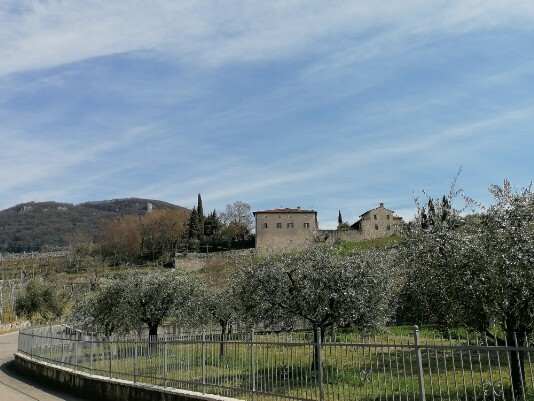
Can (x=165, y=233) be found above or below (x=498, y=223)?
above

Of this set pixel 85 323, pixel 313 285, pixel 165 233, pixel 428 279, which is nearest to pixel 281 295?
pixel 313 285

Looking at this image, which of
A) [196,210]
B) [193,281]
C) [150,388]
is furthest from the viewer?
[196,210]

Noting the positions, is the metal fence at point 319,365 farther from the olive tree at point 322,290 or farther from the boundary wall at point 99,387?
the olive tree at point 322,290

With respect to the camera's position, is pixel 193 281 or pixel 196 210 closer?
pixel 193 281

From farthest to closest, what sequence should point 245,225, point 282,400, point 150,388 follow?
1. point 245,225
2. point 150,388
3. point 282,400

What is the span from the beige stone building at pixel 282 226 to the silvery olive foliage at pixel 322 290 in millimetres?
78767

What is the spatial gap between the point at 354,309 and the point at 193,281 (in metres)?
14.4

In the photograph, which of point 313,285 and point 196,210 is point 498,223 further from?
point 196,210

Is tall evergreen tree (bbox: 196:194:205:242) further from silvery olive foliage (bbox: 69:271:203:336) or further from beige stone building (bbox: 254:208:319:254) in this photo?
silvery olive foliage (bbox: 69:271:203:336)

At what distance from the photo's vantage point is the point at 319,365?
329 inches

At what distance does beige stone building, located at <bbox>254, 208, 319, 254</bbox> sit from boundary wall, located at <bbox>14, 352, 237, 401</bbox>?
77.8m

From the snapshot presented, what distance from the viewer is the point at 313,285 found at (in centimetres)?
1944

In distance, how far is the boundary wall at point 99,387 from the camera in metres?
11.5

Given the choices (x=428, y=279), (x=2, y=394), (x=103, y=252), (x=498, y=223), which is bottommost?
(x=2, y=394)
